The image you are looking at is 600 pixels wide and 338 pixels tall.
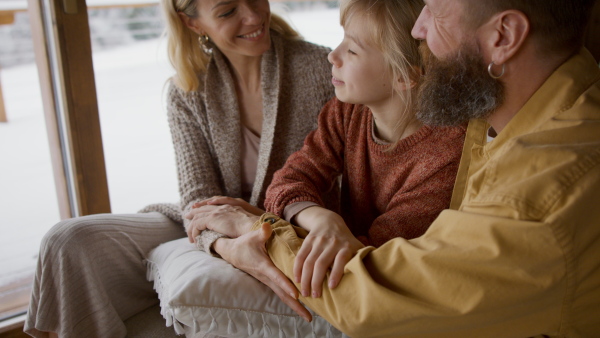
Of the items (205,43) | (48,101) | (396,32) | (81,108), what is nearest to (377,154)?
(396,32)

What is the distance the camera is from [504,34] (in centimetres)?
104

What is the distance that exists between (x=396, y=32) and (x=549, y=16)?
1.23 ft

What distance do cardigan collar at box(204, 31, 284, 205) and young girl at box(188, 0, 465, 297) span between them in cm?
23

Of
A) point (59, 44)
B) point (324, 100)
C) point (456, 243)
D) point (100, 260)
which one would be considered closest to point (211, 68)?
point (324, 100)

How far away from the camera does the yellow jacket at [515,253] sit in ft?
2.90

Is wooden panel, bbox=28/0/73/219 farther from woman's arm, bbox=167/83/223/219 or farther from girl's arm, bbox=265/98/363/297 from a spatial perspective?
girl's arm, bbox=265/98/363/297

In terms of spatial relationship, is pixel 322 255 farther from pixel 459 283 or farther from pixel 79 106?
pixel 79 106

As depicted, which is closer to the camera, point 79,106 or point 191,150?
point 191,150

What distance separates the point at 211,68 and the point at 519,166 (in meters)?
1.15

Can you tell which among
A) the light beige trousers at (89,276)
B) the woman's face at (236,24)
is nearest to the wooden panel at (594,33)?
the woman's face at (236,24)

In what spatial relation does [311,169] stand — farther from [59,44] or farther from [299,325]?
[59,44]

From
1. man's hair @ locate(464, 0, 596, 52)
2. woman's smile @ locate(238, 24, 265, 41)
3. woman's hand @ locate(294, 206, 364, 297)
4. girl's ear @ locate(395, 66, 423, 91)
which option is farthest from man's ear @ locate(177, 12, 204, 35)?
man's hair @ locate(464, 0, 596, 52)

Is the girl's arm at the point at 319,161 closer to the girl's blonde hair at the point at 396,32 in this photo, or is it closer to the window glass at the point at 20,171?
the girl's blonde hair at the point at 396,32

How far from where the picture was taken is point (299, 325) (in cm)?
123
